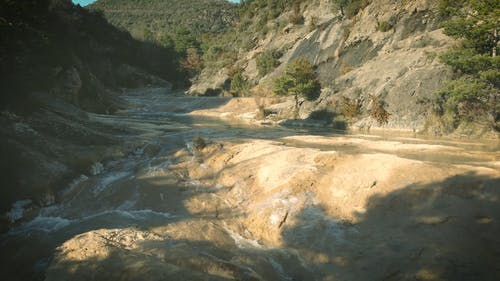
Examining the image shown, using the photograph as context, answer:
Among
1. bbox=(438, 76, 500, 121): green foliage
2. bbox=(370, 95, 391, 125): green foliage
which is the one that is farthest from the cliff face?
bbox=(438, 76, 500, 121): green foliage

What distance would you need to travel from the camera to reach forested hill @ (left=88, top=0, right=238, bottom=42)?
131750 millimetres

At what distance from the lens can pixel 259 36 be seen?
62750 mm

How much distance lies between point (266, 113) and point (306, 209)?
86.6ft

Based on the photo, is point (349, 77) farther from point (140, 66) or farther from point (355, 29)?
point (140, 66)

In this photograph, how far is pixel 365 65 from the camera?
32844 mm

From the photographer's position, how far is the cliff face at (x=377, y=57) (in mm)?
25375

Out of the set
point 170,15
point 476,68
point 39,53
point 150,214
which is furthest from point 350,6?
point 170,15

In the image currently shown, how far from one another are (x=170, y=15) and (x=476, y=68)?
138 meters

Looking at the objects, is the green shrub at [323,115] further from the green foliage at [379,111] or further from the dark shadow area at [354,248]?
the dark shadow area at [354,248]

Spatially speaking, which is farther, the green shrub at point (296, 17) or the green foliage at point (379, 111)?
the green shrub at point (296, 17)

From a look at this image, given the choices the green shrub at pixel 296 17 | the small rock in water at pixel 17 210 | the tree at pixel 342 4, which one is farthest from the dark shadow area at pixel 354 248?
the green shrub at pixel 296 17

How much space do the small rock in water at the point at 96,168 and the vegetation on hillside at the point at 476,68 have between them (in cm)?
1986

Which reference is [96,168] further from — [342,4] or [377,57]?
[342,4]

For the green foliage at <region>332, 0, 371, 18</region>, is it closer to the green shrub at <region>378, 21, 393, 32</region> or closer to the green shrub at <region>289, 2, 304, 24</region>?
the green shrub at <region>378, 21, 393, 32</region>
